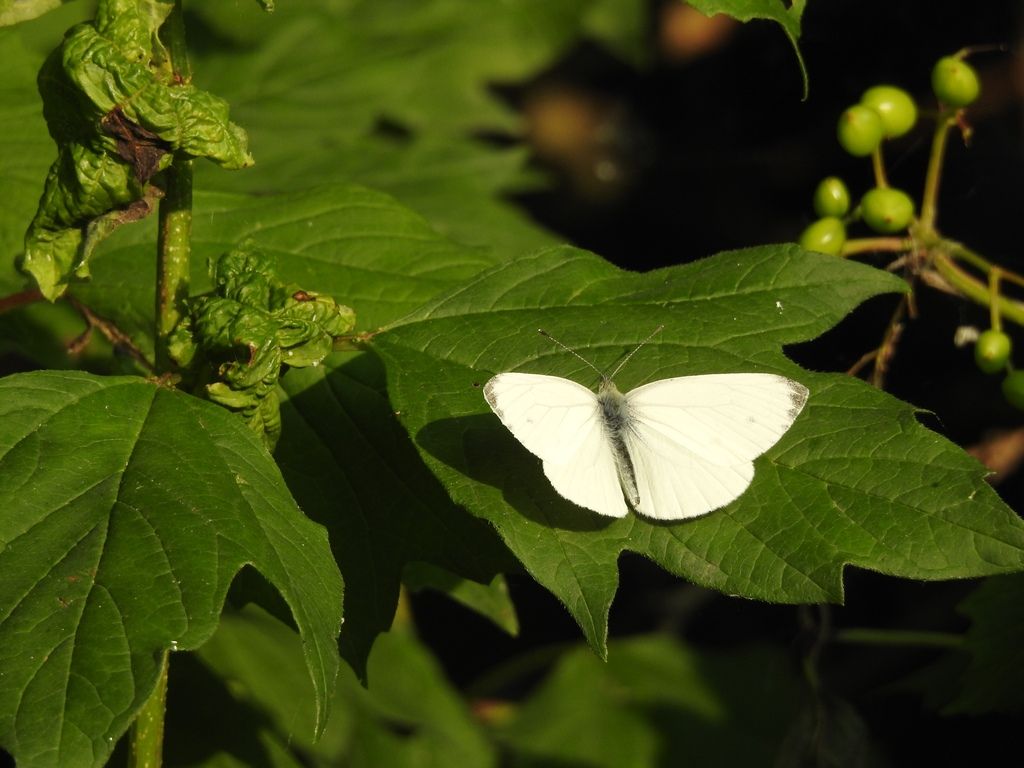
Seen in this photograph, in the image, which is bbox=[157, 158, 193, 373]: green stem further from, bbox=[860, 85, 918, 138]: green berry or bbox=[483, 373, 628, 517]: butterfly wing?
bbox=[860, 85, 918, 138]: green berry

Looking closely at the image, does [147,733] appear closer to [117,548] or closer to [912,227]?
[117,548]

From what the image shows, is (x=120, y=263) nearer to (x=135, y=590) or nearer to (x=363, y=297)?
(x=363, y=297)

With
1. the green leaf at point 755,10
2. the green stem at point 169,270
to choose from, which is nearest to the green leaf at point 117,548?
the green stem at point 169,270

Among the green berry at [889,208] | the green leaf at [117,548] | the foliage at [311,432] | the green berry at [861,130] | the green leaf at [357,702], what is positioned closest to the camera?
the green leaf at [117,548]

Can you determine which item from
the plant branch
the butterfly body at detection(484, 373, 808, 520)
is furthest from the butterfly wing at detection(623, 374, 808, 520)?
the plant branch

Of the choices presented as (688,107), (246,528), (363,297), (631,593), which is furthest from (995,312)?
(688,107)

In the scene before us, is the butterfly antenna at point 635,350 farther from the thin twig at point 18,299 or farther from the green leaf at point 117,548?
the thin twig at point 18,299
